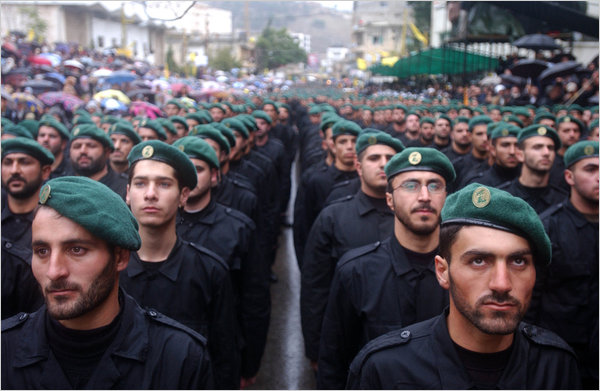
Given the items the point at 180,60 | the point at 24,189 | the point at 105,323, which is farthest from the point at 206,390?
the point at 180,60

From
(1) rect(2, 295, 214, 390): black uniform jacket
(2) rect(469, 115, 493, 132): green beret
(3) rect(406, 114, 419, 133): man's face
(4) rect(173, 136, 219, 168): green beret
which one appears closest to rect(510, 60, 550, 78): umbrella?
(3) rect(406, 114, 419, 133): man's face

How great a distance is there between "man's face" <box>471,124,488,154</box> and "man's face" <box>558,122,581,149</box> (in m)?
1.01

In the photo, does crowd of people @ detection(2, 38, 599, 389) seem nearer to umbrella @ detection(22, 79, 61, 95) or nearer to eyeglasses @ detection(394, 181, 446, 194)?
eyeglasses @ detection(394, 181, 446, 194)

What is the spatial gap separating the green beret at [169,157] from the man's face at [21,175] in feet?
4.54

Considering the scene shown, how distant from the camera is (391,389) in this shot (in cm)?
254

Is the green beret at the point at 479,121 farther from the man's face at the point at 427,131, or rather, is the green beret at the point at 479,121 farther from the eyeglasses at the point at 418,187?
the eyeglasses at the point at 418,187

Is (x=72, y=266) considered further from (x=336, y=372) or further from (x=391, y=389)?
(x=336, y=372)

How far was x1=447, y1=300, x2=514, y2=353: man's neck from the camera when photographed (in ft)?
8.12

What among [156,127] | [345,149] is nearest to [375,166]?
[345,149]

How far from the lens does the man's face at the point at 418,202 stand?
3730 millimetres

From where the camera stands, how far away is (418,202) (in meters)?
3.82

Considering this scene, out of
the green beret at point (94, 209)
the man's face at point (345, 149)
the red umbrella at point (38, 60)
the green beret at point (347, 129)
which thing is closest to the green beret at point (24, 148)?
the green beret at point (94, 209)

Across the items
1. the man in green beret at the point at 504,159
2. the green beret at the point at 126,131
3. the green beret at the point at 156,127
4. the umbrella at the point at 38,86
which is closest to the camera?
the man in green beret at the point at 504,159

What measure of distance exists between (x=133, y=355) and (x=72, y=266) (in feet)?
1.40
